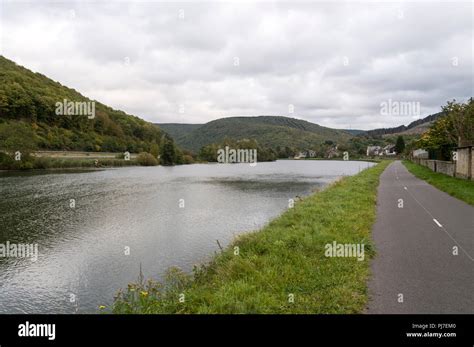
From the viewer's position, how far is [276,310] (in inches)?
240

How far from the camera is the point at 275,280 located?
759 centimetres

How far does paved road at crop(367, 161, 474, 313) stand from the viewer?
6.05 m

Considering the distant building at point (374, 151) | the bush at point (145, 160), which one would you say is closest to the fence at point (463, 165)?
the bush at point (145, 160)

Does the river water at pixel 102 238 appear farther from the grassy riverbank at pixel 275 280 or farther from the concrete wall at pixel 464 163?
the concrete wall at pixel 464 163

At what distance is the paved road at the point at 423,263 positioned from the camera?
19.8 feet

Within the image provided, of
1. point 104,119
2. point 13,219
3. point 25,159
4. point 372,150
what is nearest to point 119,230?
point 13,219

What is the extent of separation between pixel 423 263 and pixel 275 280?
3555 millimetres

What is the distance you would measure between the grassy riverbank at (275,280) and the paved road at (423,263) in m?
0.38

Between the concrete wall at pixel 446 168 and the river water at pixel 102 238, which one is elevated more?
the concrete wall at pixel 446 168

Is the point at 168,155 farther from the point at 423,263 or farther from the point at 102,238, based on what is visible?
the point at 423,263

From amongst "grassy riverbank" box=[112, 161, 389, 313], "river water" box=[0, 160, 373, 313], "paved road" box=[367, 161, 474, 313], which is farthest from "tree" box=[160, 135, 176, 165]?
"grassy riverbank" box=[112, 161, 389, 313]

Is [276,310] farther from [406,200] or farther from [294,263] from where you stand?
[406,200]

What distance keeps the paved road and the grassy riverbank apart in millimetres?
383

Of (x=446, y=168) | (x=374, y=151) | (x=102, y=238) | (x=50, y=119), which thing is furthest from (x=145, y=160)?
(x=374, y=151)
